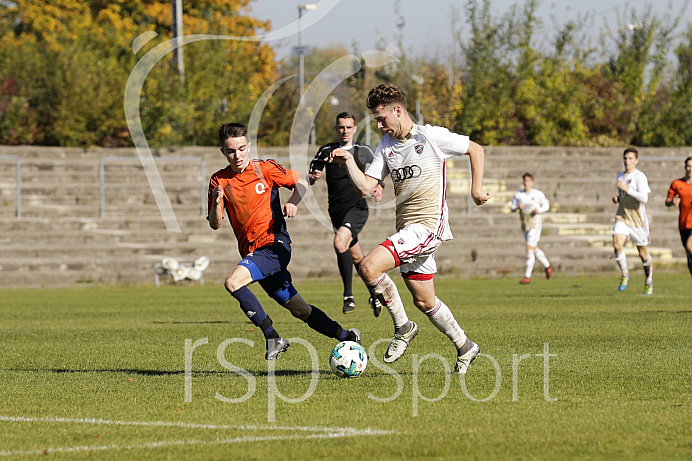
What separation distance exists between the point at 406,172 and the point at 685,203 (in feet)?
32.1

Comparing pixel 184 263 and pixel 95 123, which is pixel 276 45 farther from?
pixel 184 263

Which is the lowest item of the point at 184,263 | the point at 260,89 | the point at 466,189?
the point at 184,263

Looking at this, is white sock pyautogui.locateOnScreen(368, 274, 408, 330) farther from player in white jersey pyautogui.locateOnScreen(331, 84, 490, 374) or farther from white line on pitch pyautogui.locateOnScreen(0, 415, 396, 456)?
white line on pitch pyautogui.locateOnScreen(0, 415, 396, 456)

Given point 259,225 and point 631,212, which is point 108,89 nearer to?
point 631,212

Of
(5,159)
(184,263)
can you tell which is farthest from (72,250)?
(5,159)

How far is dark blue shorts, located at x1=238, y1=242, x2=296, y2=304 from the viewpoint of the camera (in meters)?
8.50

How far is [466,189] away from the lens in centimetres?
2969

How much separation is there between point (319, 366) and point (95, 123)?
23836mm

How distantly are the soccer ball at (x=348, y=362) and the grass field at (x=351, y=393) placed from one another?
0.36ft

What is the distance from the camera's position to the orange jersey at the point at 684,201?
16.1 m

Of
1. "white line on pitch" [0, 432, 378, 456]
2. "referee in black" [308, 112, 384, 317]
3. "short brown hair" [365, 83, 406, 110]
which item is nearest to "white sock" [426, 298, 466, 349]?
"short brown hair" [365, 83, 406, 110]

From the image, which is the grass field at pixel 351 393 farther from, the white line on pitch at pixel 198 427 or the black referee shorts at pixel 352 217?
the black referee shorts at pixel 352 217

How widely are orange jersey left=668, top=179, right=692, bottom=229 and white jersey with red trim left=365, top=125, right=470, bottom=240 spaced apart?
930cm

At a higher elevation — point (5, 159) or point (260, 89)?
point (260, 89)
